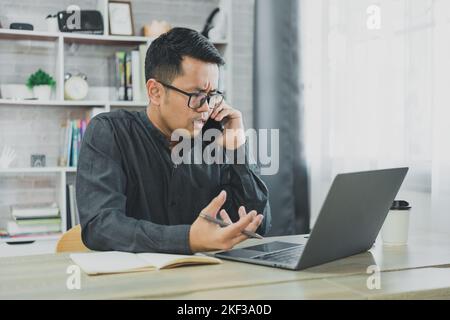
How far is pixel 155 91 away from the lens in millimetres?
1937

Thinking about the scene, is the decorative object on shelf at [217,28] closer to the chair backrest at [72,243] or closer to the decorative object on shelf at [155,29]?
the decorative object on shelf at [155,29]

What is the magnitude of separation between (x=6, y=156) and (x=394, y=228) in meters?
2.30

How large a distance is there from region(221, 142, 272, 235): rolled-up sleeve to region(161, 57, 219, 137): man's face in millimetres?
196

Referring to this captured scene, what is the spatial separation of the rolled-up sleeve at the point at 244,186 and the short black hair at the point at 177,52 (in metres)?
0.32

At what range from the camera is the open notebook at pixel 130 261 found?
126cm

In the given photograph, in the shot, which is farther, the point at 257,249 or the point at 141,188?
the point at 141,188

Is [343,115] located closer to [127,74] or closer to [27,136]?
[127,74]

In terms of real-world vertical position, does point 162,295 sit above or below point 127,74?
below

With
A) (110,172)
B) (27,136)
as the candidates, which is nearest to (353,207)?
(110,172)

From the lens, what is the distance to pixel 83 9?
11.2 feet

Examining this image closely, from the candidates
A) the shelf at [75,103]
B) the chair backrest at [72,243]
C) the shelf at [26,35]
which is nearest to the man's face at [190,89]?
the chair backrest at [72,243]

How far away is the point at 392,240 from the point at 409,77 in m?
0.90

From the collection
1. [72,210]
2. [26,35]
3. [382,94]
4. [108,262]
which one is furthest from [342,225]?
[26,35]

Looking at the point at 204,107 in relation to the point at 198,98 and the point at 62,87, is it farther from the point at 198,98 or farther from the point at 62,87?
the point at 62,87
